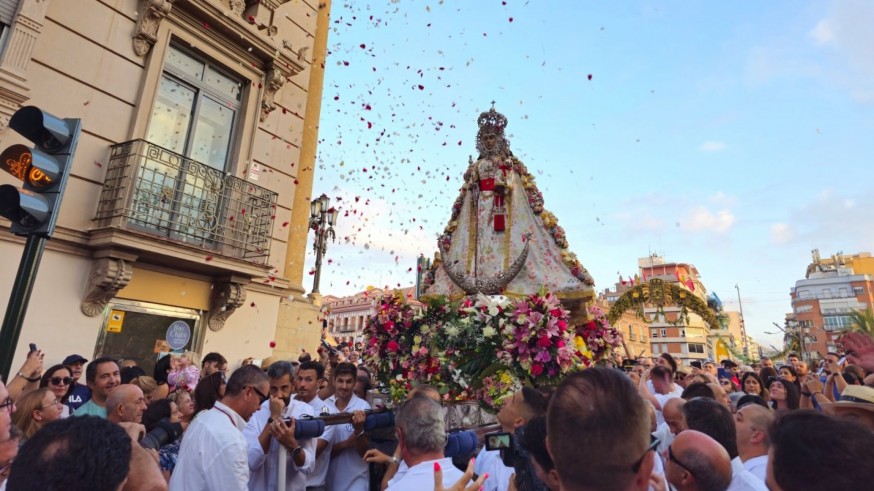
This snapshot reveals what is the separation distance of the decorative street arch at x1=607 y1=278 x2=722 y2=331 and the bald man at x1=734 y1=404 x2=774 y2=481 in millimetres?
6326

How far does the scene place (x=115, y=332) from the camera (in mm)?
7457

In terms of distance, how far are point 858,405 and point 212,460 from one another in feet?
12.9

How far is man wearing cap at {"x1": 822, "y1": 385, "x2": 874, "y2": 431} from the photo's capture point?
8.98ft

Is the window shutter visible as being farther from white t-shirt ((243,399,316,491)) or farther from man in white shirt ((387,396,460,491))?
man in white shirt ((387,396,460,491))

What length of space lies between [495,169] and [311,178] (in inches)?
232

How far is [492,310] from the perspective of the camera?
4.85 metres

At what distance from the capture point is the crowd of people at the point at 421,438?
1.48 metres

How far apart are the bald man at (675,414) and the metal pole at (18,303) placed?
4675 millimetres

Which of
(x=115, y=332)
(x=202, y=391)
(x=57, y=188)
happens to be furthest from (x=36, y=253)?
(x=115, y=332)

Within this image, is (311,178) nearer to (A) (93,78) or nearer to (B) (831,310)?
(A) (93,78)

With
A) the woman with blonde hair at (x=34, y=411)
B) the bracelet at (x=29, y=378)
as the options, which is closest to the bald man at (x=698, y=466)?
the woman with blonde hair at (x=34, y=411)

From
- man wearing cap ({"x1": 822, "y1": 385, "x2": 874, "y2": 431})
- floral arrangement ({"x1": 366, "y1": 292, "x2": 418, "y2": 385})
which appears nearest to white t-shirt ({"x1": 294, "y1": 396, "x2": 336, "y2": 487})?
floral arrangement ({"x1": 366, "y1": 292, "x2": 418, "y2": 385})

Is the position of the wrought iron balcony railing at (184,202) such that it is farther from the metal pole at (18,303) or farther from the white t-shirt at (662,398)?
the white t-shirt at (662,398)

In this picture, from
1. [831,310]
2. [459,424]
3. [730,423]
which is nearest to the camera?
[730,423]
